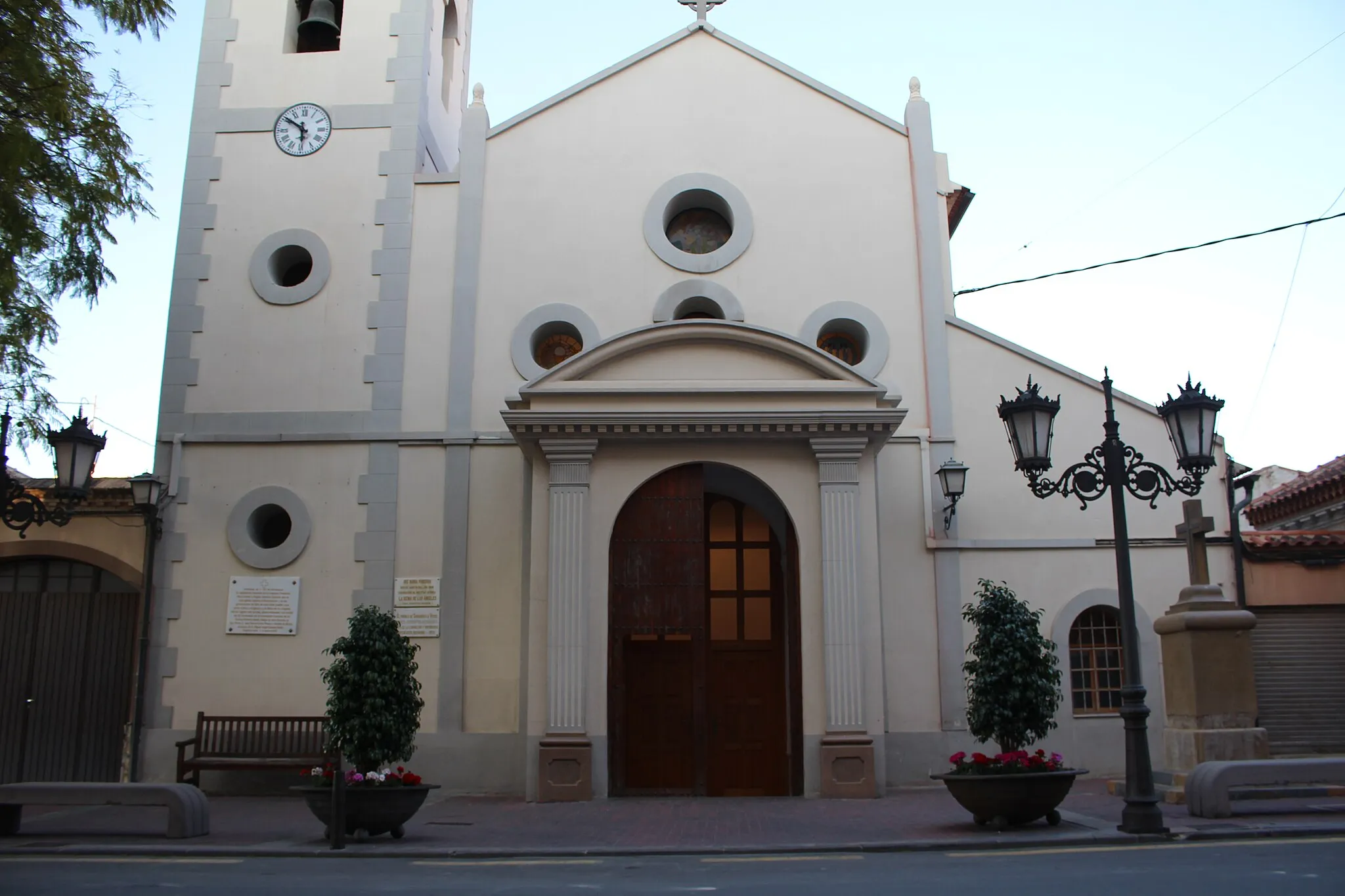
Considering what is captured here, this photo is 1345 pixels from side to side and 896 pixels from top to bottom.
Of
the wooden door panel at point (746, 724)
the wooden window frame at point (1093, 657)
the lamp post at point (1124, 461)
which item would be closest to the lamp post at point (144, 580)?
the wooden door panel at point (746, 724)

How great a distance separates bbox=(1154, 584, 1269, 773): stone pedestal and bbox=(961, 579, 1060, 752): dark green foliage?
7.00 feet

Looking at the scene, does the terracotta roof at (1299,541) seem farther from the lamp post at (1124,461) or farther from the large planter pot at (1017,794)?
the large planter pot at (1017,794)

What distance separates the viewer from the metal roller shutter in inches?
640

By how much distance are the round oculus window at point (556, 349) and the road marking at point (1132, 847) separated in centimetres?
998

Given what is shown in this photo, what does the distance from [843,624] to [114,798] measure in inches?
Result: 340

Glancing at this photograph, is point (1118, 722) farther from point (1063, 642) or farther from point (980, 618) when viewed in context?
point (980, 618)

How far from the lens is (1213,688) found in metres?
13.3

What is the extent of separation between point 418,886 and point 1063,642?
35.8ft

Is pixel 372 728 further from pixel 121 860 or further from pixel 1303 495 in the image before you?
pixel 1303 495

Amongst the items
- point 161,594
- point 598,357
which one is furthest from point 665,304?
point 161,594

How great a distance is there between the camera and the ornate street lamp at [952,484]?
16.2 metres

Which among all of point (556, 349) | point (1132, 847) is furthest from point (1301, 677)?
point (556, 349)

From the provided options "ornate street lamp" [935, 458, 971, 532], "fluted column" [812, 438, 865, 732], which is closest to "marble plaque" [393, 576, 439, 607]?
"fluted column" [812, 438, 865, 732]

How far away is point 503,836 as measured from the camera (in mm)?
11602
